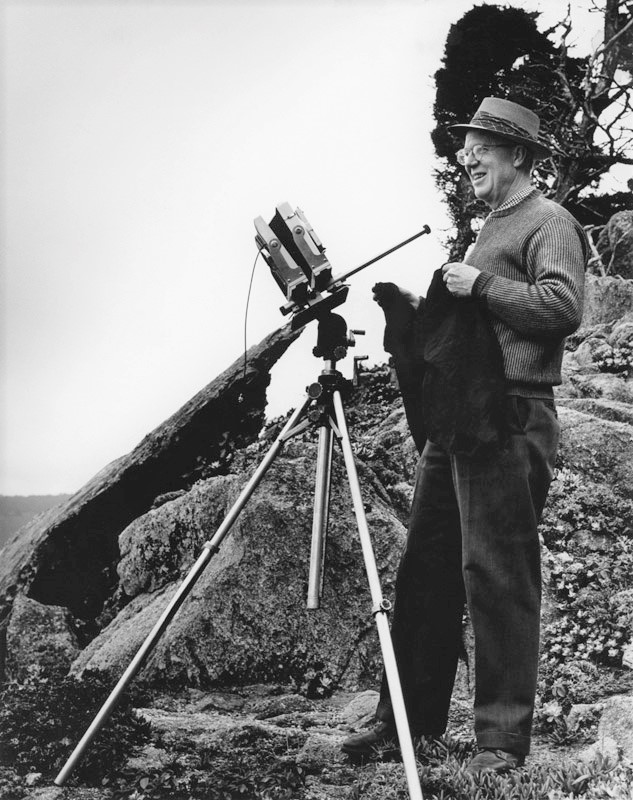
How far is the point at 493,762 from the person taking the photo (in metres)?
2.74

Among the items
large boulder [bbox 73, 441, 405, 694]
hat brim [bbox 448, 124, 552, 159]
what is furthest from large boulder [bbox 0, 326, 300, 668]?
hat brim [bbox 448, 124, 552, 159]

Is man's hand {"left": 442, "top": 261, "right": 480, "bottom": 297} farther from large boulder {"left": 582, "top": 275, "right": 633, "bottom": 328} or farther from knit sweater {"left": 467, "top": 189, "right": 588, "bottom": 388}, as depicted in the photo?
large boulder {"left": 582, "top": 275, "right": 633, "bottom": 328}

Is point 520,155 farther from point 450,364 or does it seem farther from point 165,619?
point 165,619

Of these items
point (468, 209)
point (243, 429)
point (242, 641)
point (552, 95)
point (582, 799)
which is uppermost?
point (552, 95)

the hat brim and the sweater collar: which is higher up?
the hat brim

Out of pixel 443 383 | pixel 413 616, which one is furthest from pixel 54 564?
pixel 443 383

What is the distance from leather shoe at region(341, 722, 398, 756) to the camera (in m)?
3.16

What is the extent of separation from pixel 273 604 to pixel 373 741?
4.32ft

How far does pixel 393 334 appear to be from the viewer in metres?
3.48

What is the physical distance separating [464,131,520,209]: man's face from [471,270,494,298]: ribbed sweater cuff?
47 centimetres

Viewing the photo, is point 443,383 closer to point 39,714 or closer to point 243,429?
point 39,714

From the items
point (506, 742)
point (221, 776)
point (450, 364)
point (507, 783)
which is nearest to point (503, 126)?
point (450, 364)

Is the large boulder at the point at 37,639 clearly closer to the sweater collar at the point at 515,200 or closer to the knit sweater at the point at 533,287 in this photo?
the knit sweater at the point at 533,287

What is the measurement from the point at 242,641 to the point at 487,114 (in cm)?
293
